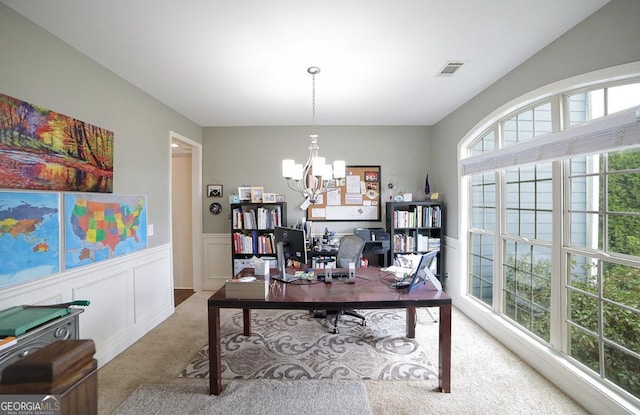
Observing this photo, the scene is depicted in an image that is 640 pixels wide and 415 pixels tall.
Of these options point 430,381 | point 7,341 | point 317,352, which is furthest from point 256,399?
point 7,341

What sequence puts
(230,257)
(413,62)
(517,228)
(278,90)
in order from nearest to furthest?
(413,62) → (517,228) → (278,90) → (230,257)

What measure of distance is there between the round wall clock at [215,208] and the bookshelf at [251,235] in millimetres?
368

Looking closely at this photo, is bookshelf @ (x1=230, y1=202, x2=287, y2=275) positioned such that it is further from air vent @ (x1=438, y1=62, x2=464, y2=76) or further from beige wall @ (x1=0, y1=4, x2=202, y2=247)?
air vent @ (x1=438, y1=62, x2=464, y2=76)

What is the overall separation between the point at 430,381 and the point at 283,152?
353cm

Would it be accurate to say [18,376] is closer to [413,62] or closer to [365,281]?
[365,281]

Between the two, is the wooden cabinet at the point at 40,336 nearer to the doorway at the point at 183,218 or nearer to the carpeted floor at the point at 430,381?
the carpeted floor at the point at 430,381

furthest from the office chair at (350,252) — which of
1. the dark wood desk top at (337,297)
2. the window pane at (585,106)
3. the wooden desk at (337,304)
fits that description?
the window pane at (585,106)

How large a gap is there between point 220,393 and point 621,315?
115 inches

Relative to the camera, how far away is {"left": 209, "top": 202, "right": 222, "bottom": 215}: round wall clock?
4.45 m

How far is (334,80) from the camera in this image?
9.31ft

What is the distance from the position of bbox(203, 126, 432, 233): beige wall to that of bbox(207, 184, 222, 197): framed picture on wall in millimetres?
77

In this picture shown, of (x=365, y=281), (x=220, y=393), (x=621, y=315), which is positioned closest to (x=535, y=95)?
(x=621, y=315)

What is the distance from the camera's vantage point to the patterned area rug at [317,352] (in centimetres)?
235

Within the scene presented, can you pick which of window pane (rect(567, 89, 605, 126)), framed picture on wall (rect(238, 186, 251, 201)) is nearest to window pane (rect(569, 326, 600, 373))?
window pane (rect(567, 89, 605, 126))
